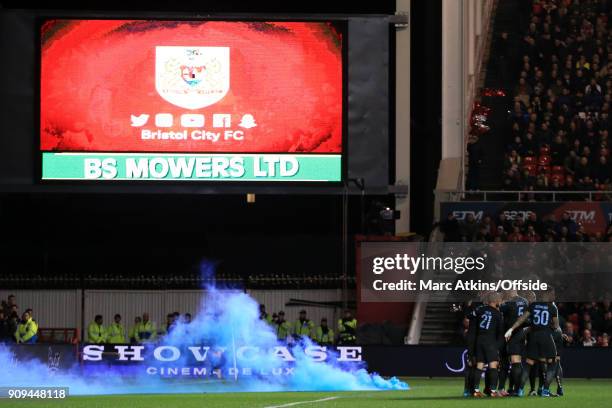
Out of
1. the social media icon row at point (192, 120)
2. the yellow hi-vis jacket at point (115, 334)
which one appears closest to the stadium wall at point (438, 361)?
the social media icon row at point (192, 120)

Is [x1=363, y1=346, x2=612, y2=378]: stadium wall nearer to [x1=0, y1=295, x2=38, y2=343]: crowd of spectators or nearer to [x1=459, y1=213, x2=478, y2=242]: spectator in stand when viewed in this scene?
[x1=459, y1=213, x2=478, y2=242]: spectator in stand

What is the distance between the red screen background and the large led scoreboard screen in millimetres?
22

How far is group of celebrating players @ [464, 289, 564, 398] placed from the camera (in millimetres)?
20953

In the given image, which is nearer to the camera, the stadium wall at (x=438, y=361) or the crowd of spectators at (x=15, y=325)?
the stadium wall at (x=438, y=361)

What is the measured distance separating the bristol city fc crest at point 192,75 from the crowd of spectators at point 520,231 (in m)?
6.17

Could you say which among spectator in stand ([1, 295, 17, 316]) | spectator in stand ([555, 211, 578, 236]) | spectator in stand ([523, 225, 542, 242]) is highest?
spectator in stand ([555, 211, 578, 236])

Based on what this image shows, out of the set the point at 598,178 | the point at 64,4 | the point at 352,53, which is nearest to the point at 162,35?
the point at 352,53

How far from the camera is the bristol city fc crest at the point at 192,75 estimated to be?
3064 centimetres

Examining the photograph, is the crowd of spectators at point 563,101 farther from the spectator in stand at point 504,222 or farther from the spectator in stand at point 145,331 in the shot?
the spectator in stand at point 145,331

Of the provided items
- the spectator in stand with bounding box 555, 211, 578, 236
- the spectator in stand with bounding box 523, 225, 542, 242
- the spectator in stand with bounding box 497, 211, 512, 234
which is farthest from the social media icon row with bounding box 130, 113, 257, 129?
the spectator in stand with bounding box 555, 211, 578, 236

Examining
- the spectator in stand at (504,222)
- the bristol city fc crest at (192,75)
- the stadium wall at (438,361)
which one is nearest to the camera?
the stadium wall at (438,361)

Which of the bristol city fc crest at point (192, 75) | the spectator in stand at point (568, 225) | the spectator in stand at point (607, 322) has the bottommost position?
the spectator in stand at point (607, 322)

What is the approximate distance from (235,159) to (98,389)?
24.2 feet

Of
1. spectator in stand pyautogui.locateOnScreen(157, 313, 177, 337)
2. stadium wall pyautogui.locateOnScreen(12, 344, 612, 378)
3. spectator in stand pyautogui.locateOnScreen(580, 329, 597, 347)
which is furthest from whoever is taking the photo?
spectator in stand pyautogui.locateOnScreen(580, 329, 597, 347)
